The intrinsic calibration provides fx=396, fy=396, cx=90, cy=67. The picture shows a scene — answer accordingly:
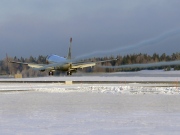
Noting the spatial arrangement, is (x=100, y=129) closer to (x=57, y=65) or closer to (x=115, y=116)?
(x=115, y=116)

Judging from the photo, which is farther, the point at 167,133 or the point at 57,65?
the point at 57,65

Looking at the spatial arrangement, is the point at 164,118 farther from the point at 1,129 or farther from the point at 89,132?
the point at 1,129

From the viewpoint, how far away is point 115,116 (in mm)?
22984

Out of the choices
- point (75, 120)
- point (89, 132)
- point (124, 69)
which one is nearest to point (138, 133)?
point (89, 132)

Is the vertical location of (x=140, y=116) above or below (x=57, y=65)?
below

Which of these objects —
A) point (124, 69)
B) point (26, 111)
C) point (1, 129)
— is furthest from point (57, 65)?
point (1, 129)

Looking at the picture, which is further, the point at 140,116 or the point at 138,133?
the point at 140,116

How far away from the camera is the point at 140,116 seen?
902 inches

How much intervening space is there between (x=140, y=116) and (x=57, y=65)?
83.3m

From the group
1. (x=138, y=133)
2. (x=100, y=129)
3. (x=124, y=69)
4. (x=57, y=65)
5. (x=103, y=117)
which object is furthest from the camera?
(x=124, y=69)

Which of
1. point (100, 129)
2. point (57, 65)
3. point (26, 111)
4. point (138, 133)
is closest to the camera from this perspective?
point (138, 133)

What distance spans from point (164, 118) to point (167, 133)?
5241 mm

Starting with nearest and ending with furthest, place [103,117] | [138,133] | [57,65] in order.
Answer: [138,133]
[103,117]
[57,65]

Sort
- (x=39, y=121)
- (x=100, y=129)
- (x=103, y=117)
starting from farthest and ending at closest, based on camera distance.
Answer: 1. (x=103, y=117)
2. (x=39, y=121)
3. (x=100, y=129)
